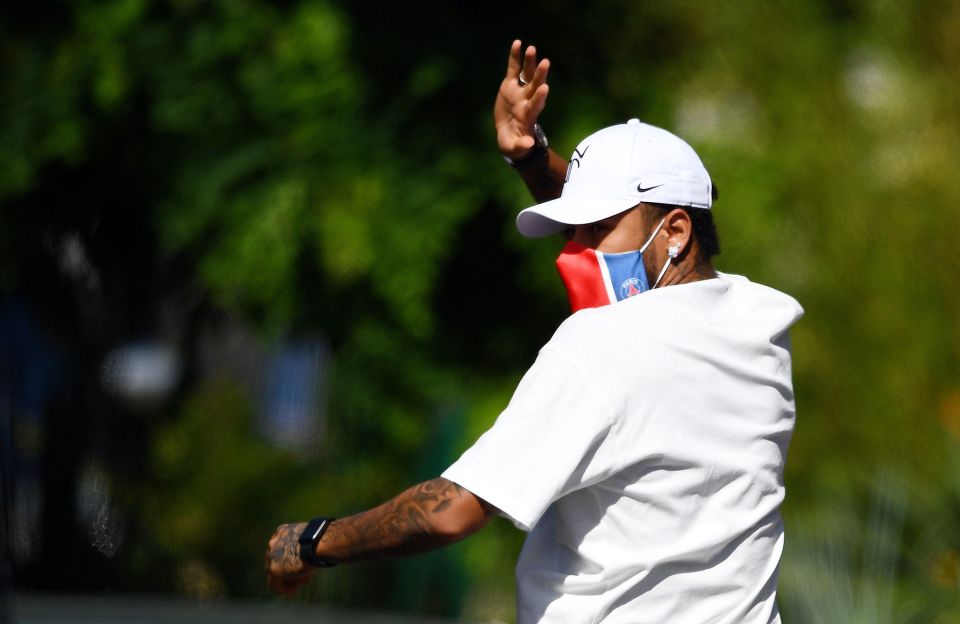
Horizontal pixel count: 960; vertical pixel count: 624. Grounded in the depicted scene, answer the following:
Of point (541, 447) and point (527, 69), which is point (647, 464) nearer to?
point (541, 447)

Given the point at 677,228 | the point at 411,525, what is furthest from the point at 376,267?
the point at 411,525

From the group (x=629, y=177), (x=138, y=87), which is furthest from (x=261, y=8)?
(x=629, y=177)

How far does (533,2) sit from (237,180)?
1.56 m

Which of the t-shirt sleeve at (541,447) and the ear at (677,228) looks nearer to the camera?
the t-shirt sleeve at (541,447)

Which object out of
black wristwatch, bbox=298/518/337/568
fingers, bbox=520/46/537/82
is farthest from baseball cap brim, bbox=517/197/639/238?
black wristwatch, bbox=298/518/337/568

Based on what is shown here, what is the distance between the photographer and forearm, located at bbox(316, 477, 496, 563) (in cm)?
233

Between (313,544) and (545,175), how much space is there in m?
1.12

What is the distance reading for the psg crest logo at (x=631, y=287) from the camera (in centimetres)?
257

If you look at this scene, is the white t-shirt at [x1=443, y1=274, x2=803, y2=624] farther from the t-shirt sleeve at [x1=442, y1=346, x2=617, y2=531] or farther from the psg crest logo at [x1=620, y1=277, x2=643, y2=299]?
the psg crest logo at [x1=620, y1=277, x2=643, y2=299]

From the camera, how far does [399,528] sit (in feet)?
7.85

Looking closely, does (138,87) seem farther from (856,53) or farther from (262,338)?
(856,53)

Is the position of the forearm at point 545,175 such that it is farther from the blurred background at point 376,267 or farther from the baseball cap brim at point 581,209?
the blurred background at point 376,267

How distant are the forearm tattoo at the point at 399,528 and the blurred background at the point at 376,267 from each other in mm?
1777

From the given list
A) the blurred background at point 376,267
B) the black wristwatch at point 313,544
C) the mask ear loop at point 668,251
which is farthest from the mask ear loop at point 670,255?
the blurred background at point 376,267
